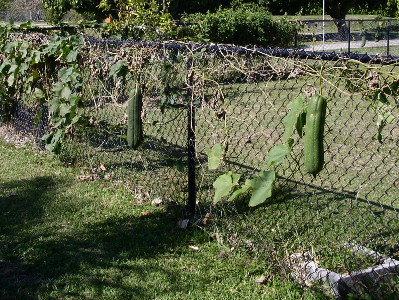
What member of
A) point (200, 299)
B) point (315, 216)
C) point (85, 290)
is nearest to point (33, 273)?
point (85, 290)

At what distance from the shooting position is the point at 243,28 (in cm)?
1828

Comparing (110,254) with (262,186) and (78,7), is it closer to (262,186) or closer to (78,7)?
(262,186)

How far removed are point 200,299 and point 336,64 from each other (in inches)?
62.1

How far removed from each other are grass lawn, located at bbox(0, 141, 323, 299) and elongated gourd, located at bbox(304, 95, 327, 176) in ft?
3.63

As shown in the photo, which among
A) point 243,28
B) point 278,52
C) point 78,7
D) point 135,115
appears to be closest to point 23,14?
point 78,7

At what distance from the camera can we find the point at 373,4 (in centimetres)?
4250

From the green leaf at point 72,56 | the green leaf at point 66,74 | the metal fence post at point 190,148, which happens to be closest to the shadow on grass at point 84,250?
the metal fence post at point 190,148

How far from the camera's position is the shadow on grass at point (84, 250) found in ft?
12.1

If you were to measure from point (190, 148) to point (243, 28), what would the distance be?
564 inches

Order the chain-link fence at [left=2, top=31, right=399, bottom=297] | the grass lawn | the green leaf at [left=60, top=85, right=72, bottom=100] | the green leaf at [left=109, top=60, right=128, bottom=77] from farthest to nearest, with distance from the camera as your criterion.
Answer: the green leaf at [left=60, top=85, right=72, bottom=100] → the green leaf at [left=109, top=60, right=128, bottom=77] → the grass lawn → the chain-link fence at [left=2, top=31, right=399, bottom=297]

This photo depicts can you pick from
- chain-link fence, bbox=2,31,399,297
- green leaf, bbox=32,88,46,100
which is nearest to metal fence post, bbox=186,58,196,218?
chain-link fence, bbox=2,31,399,297

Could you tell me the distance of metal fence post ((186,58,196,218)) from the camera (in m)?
4.19

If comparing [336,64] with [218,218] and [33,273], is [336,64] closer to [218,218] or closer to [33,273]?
[218,218]

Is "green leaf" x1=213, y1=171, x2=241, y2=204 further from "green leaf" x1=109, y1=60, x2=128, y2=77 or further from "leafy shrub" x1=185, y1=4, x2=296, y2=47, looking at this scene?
"leafy shrub" x1=185, y1=4, x2=296, y2=47
